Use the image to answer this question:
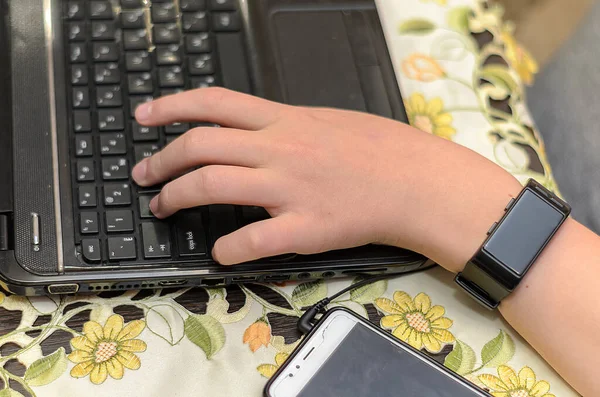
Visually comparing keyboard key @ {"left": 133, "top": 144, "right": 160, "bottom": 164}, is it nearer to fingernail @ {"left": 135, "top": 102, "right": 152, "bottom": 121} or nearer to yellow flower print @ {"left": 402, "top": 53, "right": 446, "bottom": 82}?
fingernail @ {"left": 135, "top": 102, "right": 152, "bottom": 121}

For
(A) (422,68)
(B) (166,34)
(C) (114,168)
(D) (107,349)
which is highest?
(A) (422,68)

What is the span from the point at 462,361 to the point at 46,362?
312 mm

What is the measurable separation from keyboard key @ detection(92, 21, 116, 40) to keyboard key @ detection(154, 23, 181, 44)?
0.04 m

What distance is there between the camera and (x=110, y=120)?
0.55 metres

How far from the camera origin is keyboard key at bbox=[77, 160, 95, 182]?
52cm

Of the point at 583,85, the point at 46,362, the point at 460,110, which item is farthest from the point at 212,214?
the point at 583,85

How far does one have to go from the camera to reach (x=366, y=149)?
546 mm

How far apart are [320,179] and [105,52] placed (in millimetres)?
222

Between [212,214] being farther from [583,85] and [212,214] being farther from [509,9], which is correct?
[509,9]

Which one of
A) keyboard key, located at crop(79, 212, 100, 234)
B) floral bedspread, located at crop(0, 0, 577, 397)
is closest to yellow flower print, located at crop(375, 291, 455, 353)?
floral bedspread, located at crop(0, 0, 577, 397)

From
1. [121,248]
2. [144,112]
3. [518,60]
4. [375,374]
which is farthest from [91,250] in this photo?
[518,60]

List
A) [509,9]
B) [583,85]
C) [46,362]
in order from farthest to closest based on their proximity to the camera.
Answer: [509,9] < [583,85] < [46,362]

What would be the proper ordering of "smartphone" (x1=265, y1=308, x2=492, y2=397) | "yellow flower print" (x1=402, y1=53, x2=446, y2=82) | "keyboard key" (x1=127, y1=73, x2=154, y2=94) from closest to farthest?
"smartphone" (x1=265, y1=308, x2=492, y2=397)
"keyboard key" (x1=127, y1=73, x2=154, y2=94)
"yellow flower print" (x1=402, y1=53, x2=446, y2=82)

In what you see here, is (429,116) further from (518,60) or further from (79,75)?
(79,75)
